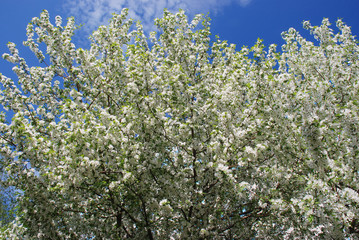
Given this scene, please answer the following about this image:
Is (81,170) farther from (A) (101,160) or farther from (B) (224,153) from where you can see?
(B) (224,153)

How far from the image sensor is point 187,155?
386 inches

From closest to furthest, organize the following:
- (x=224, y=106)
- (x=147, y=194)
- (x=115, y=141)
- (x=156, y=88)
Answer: (x=115, y=141)
(x=147, y=194)
(x=224, y=106)
(x=156, y=88)

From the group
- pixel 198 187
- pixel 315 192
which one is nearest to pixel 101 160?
pixel 198 187

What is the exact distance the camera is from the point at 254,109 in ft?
29.4

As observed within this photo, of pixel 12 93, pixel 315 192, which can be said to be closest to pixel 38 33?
pixel 12 93

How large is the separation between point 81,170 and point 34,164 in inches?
79.3

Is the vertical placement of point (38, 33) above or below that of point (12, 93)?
above

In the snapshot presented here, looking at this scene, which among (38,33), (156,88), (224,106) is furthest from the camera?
(38,33)

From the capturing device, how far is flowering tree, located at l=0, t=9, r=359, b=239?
24.2ft

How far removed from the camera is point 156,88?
10609 millimetres

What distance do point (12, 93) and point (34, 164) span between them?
14.9ft

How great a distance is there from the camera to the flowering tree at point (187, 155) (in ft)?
24.2

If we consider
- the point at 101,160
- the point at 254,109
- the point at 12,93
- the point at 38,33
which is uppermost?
the point at 38,33

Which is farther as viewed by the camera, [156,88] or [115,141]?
[156,88]
